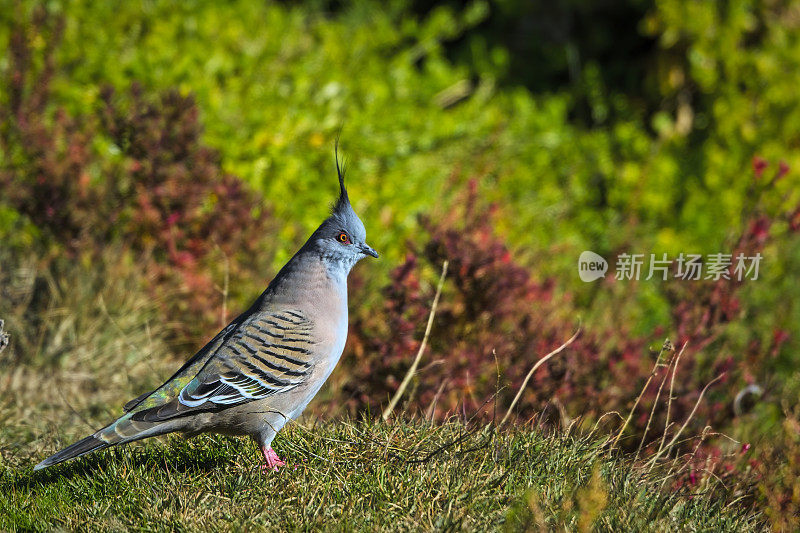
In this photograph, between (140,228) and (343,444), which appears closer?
(343,444)

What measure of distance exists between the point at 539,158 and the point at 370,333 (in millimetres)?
3413

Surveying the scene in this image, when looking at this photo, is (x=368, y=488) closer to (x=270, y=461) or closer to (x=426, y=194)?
(x=270, y=461)

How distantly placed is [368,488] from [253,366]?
2.58 ft

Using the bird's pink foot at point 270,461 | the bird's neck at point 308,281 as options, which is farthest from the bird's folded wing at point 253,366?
the bird's pink foot at point 270,461

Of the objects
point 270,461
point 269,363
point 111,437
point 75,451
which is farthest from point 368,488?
point 75,451

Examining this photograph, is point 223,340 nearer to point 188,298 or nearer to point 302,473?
point 302,473

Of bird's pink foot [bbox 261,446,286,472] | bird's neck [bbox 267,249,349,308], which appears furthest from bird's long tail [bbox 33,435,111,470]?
bird's neck [bbox 267,249,349,308]

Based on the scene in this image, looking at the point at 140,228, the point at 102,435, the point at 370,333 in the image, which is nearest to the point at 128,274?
the point at 140,228

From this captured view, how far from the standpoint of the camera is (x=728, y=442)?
508 cm

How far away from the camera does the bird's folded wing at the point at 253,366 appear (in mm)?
3730

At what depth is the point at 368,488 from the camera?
3459mm

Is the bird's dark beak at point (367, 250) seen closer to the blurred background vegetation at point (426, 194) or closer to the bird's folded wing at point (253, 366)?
the bird's folded wing at point (253, 366)

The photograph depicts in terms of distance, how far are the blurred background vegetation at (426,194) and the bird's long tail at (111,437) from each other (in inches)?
43.6

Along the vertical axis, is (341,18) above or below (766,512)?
above
